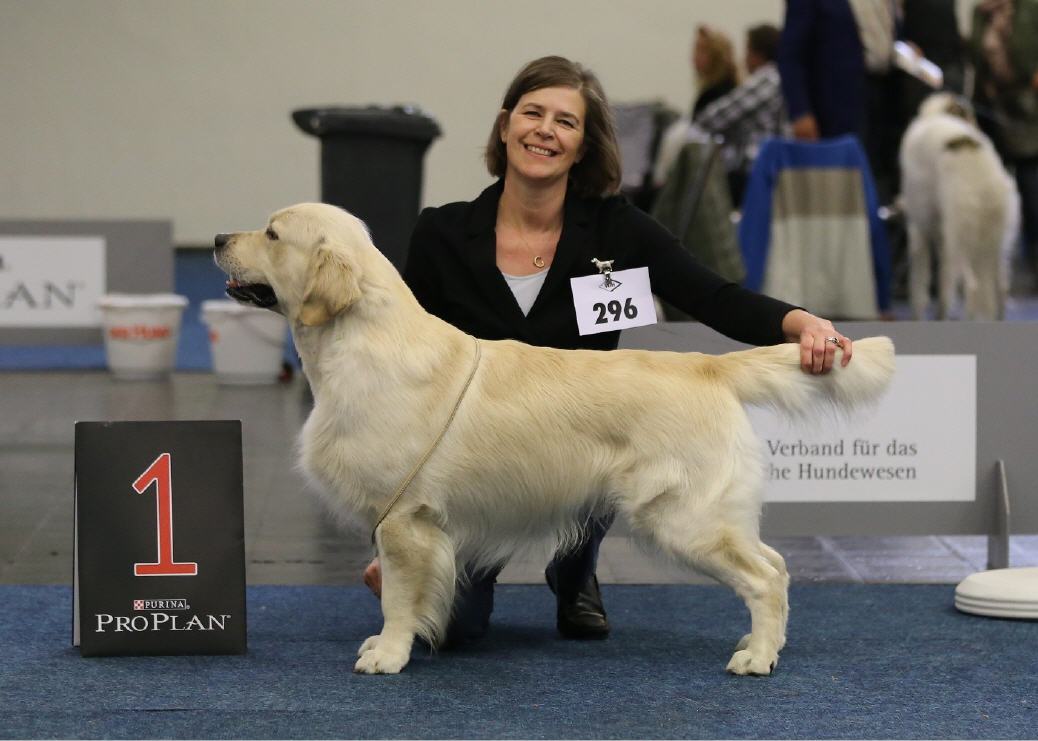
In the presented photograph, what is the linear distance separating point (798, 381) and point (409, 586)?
939 millimetres

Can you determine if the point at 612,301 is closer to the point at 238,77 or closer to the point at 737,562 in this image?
the point at 737,562

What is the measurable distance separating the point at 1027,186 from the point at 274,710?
28.9ft

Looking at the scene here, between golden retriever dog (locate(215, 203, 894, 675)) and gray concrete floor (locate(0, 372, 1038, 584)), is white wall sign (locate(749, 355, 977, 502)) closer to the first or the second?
gray concrete floor (locate(0, 372, 1038, 584))

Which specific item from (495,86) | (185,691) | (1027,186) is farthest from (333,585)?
(495,86)

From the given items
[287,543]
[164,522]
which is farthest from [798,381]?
[287,543]

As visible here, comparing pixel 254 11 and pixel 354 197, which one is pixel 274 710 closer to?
pixel 354 197

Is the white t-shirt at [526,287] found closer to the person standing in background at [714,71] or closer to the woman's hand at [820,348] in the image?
the woman's hand at [820,348]

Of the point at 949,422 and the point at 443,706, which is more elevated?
the point at 949,422

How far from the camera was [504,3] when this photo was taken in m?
13.4

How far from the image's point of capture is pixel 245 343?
7.40m

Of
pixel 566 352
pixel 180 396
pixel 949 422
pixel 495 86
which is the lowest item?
pixel 180 396

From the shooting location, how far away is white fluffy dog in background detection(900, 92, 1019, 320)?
787 centimetres

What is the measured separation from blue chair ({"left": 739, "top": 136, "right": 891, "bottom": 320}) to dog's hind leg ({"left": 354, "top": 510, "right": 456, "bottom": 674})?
490cm

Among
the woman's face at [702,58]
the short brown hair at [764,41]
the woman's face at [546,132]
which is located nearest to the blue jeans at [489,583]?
the woman's face at [546,132]
